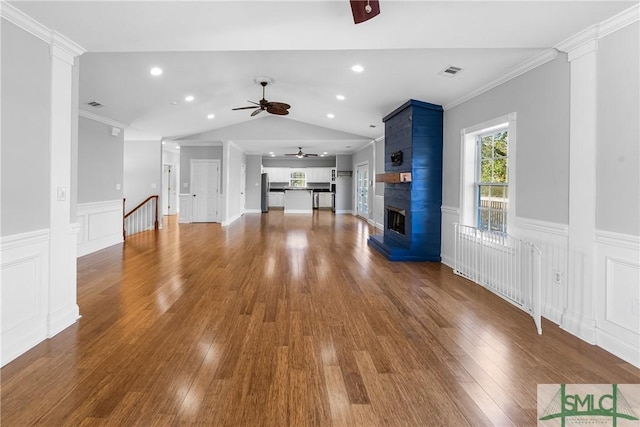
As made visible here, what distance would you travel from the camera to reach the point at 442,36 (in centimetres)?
264

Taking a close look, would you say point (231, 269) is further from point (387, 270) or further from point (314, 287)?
point (387, 270)

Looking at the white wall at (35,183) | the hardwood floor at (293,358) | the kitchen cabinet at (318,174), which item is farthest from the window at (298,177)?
the white wall at (35,183)

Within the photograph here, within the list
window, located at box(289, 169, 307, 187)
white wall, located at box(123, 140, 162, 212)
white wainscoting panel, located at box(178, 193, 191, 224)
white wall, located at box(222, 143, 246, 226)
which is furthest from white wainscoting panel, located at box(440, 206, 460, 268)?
window, located at box(289, 169, 307, 187)

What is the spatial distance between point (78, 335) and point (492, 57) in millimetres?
4506

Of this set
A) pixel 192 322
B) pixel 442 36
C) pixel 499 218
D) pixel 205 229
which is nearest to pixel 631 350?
pixel 499 218

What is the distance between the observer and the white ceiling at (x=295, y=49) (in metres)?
2.28

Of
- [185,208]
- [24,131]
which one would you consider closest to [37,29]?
[24,131]

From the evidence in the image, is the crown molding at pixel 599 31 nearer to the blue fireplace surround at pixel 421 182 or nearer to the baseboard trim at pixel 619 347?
the baseboard trim at pixel 619 347

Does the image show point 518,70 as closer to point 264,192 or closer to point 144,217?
point 144,217

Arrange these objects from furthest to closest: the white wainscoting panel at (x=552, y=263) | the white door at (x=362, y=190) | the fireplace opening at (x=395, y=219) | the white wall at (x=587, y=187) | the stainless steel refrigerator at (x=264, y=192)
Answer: the stainless steel refrigerator at (x=264, y=192) → the white door at (x=362, y=190) → the fireplace opening at (x=395, y=219) → the white wainscoting panel at (x=552, y=263) → the white wall at (x=587, y=187)

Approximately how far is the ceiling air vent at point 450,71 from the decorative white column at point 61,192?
371 centimetres

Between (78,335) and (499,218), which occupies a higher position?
(499,218)

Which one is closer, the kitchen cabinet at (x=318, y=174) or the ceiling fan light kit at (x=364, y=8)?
the ceiling fan light kit at (x=364, y=8)

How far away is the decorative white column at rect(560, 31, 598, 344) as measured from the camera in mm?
2570
